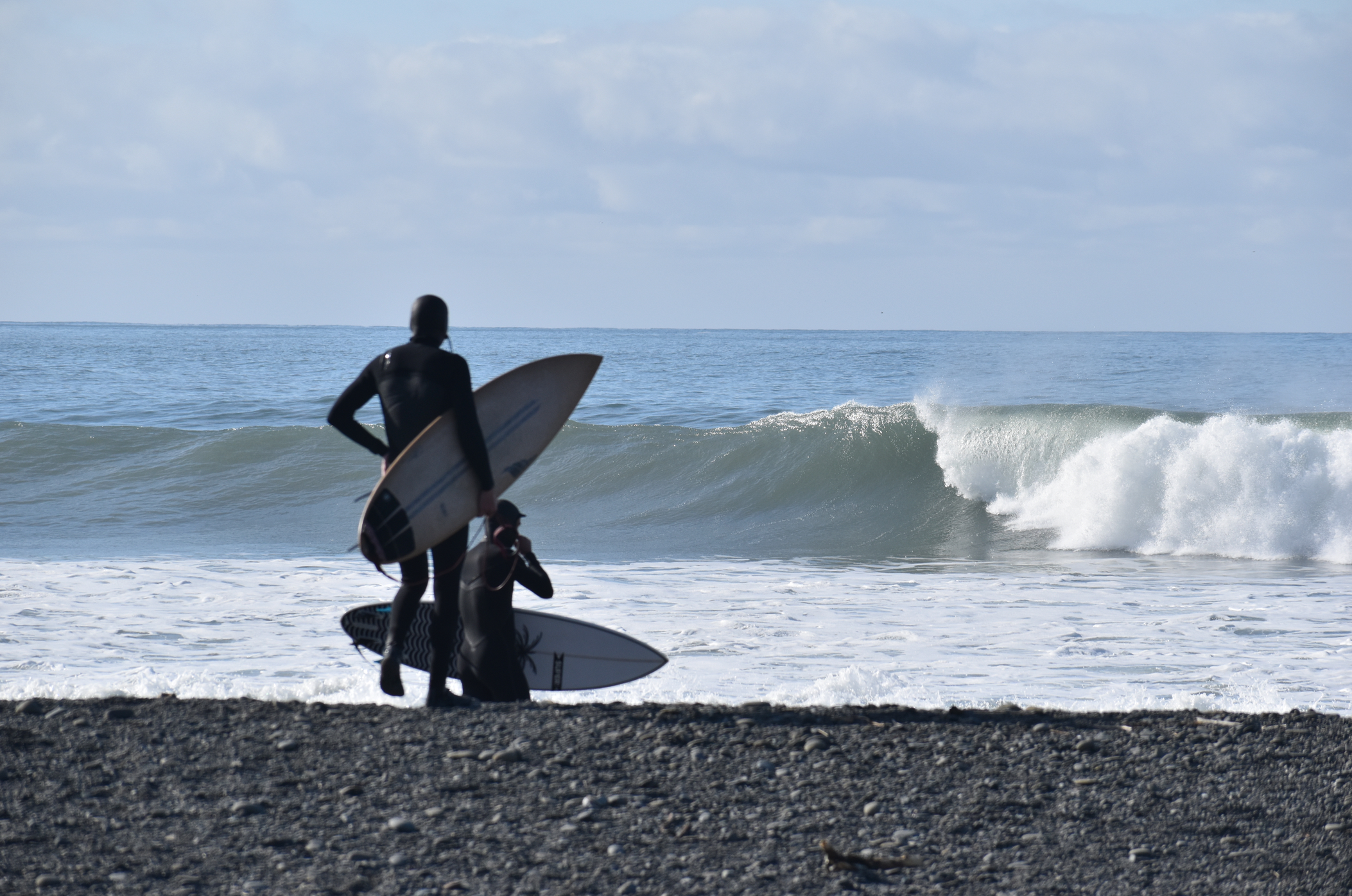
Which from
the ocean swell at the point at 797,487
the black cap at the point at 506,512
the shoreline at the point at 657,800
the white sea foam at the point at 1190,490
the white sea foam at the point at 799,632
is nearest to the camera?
the shoreline at the point at 657,800

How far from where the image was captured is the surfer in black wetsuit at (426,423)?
12.1 feet

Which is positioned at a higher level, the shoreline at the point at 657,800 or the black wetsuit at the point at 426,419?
the black wetsuit at the point at 426,419

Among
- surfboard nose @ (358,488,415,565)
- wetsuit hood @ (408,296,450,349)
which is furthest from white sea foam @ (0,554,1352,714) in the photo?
wetsuit hood @ (408,296,450,349)

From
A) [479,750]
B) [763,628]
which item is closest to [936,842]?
[479,750]

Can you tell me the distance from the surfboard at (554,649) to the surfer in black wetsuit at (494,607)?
0.19m

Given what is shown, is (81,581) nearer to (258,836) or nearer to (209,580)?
(209,580)

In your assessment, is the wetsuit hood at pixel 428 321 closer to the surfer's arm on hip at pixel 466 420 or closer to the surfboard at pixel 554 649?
the surfer's arm on hip at pixel 466 420

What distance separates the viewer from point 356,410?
3.68 metres

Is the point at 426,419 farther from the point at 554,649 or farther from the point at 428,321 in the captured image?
the point at 554,649

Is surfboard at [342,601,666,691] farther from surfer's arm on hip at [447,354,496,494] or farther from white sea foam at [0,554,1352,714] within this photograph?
surfer's arm on hip at [447,354,496,494]

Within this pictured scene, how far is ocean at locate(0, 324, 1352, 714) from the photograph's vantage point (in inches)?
202

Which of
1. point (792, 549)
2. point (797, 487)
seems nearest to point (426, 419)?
point (792, 549)

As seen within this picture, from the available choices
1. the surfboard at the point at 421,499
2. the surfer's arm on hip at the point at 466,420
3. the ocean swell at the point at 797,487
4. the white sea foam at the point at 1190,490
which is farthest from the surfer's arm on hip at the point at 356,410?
the white sea foam at the point at 1190,490

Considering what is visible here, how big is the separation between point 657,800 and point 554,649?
1462mm
